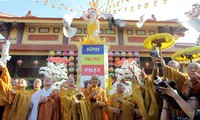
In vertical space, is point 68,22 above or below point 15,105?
above

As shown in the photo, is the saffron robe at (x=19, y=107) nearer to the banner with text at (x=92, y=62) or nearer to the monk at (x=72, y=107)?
the monk at (x=72, y=107)

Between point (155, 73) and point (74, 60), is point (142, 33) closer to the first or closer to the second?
point (74, 60)

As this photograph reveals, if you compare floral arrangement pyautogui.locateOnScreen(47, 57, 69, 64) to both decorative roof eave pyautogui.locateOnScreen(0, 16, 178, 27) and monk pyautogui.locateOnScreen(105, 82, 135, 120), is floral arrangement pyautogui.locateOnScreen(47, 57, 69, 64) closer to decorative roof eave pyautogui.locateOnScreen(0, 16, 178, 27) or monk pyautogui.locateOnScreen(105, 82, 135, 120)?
decorative roof eave pyautogui.locateOnScreen(0, 16, 178, 27)

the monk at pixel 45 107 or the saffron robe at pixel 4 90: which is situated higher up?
the saffron robe at pixel 4 90

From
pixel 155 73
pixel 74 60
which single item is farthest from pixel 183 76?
pixel 74 60

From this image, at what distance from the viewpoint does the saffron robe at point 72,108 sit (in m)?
2.90

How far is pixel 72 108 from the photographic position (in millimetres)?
2910

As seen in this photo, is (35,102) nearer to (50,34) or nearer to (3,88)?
(3,88)

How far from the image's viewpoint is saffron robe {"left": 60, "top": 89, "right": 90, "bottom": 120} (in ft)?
9.50

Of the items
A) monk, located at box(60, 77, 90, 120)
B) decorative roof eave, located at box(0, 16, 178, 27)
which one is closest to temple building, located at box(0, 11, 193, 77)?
decorative roof eave, located at box(0, 16, 178, 27)

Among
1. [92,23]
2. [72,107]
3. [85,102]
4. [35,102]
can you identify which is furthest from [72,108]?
[92,23]

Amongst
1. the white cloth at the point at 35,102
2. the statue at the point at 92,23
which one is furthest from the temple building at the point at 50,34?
the white cloth at the point at 35,102

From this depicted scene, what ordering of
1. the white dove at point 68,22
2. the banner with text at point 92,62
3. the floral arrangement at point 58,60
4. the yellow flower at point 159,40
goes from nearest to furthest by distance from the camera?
1. the yellow flower at point 159,40
2. the banner with text at point 92,62
3. the white dove at point 68,22
4. the floral arrangement at point 58,60

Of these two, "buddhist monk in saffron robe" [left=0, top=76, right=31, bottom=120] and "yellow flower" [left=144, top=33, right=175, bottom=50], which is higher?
"yellow flower" [left=144, top=33, right=175, bottom=50]
